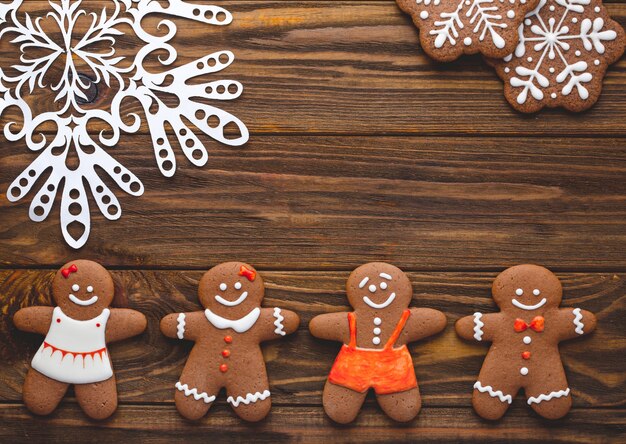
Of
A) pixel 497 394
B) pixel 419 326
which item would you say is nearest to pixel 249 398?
pixel 419 326

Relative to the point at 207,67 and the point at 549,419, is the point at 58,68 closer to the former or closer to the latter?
the point at 207,67

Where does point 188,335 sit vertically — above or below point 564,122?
below

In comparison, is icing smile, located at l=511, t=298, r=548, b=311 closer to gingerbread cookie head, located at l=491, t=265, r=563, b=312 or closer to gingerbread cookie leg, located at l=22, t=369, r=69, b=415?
gingerbread cookie head, located at l=491, t=265, r=563, b=312

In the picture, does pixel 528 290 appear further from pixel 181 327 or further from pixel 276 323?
pixel 181 327

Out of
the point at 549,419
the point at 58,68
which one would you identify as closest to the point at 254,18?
the point at 58,68

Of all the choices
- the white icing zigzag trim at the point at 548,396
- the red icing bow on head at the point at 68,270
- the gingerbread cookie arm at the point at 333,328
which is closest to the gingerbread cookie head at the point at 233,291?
the gingerbread cookie arm at the point at 333,328

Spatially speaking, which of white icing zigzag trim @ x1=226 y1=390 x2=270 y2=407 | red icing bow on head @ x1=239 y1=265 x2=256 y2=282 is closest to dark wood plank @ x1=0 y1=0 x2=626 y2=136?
red icing bow on head @ x1=239 y1=265 x2=256 y2=282
